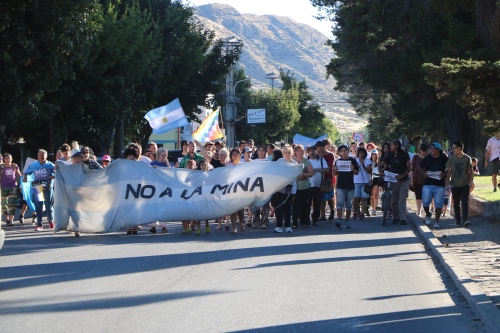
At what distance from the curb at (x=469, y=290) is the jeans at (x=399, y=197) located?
405cm

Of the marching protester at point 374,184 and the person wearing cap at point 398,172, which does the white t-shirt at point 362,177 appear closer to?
the person wearing cap at point 398,172

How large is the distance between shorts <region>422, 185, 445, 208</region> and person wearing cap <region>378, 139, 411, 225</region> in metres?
0.59

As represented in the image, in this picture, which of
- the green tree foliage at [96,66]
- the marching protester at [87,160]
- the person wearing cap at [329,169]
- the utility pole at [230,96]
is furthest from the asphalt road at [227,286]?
the utility pole at [230,96]

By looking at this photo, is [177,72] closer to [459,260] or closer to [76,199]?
[76,199]

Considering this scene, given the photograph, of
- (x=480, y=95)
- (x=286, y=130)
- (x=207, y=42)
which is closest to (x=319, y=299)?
(x=480, y=95)

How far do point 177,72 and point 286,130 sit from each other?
2319 inches

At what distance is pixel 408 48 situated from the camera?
34.5 meters

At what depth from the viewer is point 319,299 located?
9.65 meters

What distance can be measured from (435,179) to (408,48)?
1682 centimetres

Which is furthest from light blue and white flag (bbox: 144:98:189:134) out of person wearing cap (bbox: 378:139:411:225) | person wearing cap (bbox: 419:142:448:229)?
person wearing cap (bbox: 419:142:448:229)

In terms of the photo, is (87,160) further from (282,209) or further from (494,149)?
(494,149)

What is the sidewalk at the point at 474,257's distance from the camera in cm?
917

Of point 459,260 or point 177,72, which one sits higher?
point 177,72

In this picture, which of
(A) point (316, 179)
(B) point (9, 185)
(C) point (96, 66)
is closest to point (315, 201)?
(A) point (316, 179)
